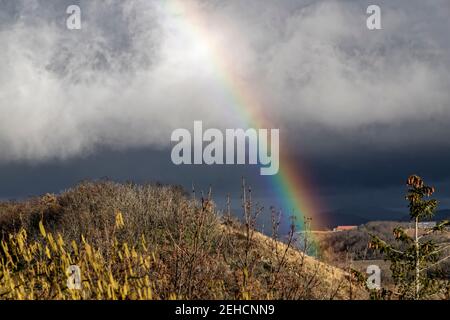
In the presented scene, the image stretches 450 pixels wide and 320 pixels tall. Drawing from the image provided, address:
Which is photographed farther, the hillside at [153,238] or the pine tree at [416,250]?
the pine tree at [416,250]

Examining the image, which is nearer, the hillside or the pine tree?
the hillside

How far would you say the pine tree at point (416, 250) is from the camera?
20469 millimetres

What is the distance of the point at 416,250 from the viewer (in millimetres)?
21203

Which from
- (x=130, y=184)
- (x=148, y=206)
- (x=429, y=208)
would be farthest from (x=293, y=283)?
(x=130, y=184)

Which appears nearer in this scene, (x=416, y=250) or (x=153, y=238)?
(x=416, y=250)

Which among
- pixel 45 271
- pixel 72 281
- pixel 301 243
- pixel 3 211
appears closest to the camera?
pixel 72 281

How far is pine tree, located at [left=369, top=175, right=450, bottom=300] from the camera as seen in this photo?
2047cm

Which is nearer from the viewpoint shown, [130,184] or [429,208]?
[429,208]
